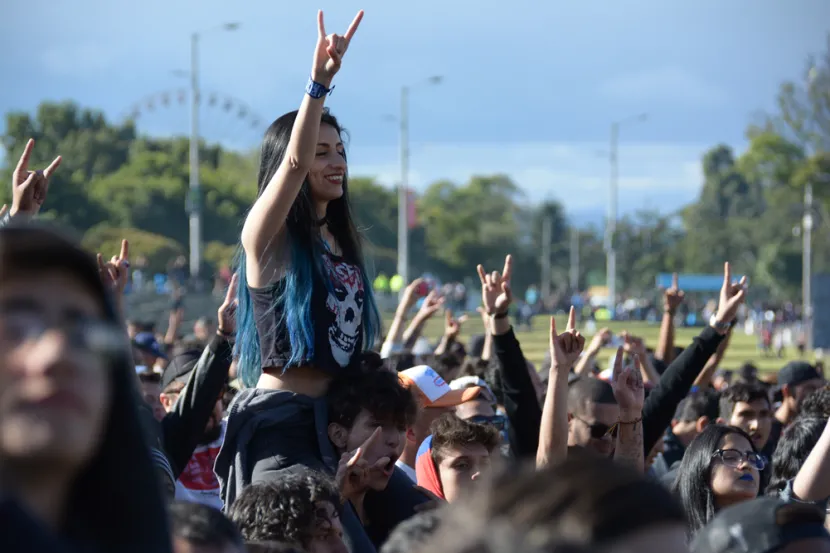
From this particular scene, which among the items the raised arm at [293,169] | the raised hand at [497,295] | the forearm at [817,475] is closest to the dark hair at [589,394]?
the raised hand at [497,295]

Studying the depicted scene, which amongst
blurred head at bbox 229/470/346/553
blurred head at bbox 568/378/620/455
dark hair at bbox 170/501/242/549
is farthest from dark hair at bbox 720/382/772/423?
dark hair at bbox 170/501/242/549

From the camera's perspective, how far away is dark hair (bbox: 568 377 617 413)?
523 centimetres

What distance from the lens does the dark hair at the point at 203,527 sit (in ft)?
7.51

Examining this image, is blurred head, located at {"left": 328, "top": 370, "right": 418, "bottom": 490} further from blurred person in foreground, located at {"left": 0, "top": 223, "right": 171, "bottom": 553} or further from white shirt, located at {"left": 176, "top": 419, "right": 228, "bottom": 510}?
blurred person in foreground, located at {"left": 0, "top": 223, "right": 171, "bottom": 553}

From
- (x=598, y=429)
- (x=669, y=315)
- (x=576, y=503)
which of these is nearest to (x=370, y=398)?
(x=598, y=429)

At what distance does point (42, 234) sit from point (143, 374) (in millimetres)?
5132

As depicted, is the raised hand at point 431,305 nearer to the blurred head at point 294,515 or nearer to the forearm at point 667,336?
the forearm at point 667,336

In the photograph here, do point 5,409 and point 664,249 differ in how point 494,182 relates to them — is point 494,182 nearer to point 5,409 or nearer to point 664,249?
point 664,249

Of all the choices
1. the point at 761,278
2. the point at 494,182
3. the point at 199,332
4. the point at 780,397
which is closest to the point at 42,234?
the point at 780,397

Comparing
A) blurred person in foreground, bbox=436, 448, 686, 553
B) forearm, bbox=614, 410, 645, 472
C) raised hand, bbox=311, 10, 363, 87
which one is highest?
raised hand, bbox=311, 10, 363, 87

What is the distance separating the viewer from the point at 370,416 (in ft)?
12.5

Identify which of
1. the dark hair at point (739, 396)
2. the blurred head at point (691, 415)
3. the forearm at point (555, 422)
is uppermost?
the forearm at point (555, 422)

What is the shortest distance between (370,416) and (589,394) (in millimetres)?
1705

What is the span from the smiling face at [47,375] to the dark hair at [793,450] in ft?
13.5
